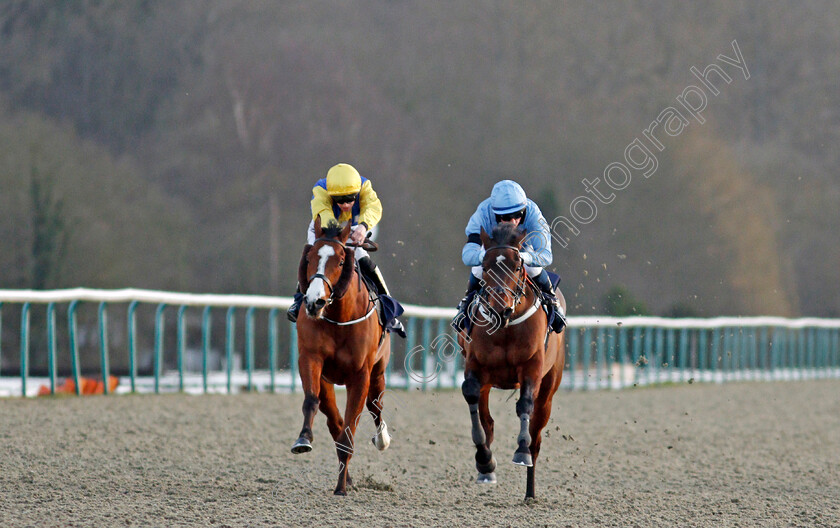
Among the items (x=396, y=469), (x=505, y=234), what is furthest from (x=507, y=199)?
(x=396, y=469)

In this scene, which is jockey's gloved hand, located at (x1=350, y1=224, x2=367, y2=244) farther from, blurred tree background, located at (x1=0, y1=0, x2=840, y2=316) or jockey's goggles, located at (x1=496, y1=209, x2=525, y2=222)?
blurred tree background, located at (x1=0, y1=0, x2=840, y2=316)

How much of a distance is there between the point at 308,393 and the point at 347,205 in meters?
1.28

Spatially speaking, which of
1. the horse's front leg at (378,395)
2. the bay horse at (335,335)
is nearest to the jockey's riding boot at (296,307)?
the bay horse at (335,335)

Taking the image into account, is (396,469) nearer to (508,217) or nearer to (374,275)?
(374,275)

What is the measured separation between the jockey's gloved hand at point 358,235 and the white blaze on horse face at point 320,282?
45 cm

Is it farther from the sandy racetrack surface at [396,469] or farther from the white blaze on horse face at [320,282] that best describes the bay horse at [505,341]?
the white blaze on horse face at [320,282]

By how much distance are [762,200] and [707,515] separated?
87.4 feet

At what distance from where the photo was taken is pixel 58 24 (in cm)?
2589

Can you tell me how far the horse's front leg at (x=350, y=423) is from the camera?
6781 mm

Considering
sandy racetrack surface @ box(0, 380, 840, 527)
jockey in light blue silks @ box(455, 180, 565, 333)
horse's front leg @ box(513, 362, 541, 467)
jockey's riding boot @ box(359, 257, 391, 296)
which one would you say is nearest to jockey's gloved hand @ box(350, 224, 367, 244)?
jockey's riding boot @ box(359, 257, 391, 296)

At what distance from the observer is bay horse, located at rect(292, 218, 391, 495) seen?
6445 mm

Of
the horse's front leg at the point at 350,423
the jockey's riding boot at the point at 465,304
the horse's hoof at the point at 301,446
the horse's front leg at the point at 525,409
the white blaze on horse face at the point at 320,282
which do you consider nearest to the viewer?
the horse's hoof at the point at 301,446

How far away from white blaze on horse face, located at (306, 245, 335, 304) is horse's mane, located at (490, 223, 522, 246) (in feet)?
3.03

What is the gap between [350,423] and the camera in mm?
6797
